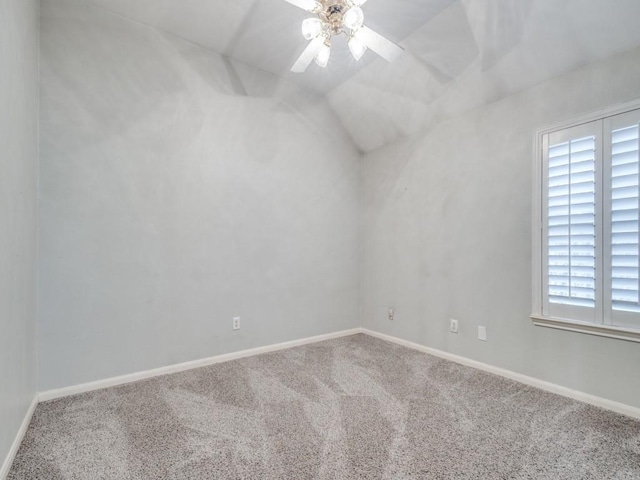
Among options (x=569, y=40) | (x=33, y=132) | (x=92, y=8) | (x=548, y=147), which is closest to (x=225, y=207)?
(x=33, y=132)

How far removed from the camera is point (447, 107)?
2.99 m

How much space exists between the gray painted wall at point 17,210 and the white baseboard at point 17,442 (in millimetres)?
42

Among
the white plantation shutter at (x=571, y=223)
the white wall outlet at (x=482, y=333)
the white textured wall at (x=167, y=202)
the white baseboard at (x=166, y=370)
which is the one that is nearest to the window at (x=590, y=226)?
the white plantation shutter at (x=571, y=223)

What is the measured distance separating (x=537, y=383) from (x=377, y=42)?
2630 mm

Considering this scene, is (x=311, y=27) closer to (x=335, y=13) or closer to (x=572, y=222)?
(x=335, y=13)

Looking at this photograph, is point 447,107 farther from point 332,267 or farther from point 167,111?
point 167,111

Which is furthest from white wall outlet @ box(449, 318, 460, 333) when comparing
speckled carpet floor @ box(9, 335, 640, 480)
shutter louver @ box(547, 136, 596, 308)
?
shutter louver @ box(547, 136, 596, 308)

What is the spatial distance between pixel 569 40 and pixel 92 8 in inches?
132

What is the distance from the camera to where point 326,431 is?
72.7 inches

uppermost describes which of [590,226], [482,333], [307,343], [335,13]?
[335,13]

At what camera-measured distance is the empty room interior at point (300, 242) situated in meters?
1.71

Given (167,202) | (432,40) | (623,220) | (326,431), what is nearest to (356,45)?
(432,40)

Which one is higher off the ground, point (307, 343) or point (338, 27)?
point (338, 27)

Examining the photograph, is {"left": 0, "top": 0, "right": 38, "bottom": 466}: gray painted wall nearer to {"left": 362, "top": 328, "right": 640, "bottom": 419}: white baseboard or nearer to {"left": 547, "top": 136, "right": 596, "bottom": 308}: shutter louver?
{"left": 362, "top": 328, "right": 640, "bottom": 419}: white baseboard
